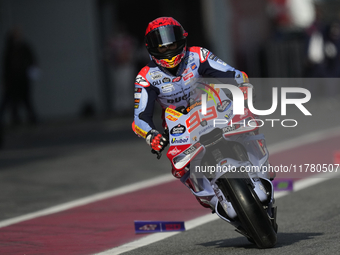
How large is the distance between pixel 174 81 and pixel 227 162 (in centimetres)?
83

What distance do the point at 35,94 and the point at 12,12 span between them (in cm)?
247

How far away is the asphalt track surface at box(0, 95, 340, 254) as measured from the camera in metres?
6.10

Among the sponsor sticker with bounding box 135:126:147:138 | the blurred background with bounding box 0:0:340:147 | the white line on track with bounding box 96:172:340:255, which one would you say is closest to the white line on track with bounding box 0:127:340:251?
the white line on track with bounding box 96:172:340:255

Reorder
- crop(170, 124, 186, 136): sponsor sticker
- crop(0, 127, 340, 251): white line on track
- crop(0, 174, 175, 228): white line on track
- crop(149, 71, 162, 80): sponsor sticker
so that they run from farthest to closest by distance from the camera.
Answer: crop(0, 174, 175, 228): white line on track → crop(0, 127, 340, 251): white line on track → crop(149, 71, 162, 80): sponsor sticker → crop(170, 124, 186, 136): sponsor sticker

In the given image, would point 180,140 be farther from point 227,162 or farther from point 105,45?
point 105,45

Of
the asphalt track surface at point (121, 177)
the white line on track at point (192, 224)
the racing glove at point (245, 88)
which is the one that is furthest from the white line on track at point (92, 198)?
the racing glove at point (245, 88)

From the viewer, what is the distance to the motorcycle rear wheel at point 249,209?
5284mm

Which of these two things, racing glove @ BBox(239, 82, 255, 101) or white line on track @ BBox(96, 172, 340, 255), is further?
white line on track @ BBox(96, 172, 340, 255)

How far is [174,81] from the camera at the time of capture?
19.2 feet

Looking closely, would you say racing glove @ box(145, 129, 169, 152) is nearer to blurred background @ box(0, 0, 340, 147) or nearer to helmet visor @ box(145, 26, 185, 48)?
helmet visor @ box(145, 26, 185, 48)

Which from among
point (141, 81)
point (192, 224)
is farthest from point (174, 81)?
point (192, 224)

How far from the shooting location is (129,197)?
9.06m

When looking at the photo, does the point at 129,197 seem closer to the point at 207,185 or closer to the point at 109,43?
the point at 207,185

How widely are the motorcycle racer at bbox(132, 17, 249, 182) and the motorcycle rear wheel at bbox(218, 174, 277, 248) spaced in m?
0.80
